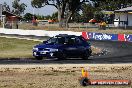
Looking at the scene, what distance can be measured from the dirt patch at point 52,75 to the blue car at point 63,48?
14.2 feet

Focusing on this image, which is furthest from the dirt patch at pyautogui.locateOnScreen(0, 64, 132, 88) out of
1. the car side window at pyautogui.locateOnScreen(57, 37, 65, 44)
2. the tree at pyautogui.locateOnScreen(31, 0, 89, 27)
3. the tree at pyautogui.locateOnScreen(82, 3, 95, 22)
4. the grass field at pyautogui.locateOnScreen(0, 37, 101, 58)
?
the tree at pyautogui.locateOnScreen(82, 3, 95, 22)

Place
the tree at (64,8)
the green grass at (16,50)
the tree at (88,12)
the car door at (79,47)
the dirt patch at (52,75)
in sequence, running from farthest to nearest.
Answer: the tree at (88,12), the tree at (64,8), the green grass at (16,50), the car door at (79,47), the dirt patch at (52,75)

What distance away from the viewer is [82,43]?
85.8ft

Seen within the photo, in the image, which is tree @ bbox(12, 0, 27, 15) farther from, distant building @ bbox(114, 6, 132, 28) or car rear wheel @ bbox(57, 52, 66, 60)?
car rear wheel @ bbox(57, 52, 66, 60)

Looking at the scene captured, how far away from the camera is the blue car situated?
25047 millimetres

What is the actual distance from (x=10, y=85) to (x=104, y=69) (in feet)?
22.3

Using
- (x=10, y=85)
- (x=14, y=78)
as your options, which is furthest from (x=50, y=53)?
(x=10, y=85)

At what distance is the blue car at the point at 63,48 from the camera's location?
25047 millimetres

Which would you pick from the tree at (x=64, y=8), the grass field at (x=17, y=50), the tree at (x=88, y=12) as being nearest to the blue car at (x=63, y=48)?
the grass field at (x=17, y=50)

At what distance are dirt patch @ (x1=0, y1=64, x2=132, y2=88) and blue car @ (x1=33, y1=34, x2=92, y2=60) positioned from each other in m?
4.32

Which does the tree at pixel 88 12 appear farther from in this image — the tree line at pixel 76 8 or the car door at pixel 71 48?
the car door at pixel 71 48

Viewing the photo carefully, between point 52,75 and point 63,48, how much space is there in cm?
795

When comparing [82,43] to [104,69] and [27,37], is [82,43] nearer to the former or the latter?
[104,69]

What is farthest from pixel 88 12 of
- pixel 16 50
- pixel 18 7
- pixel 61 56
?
pixel 61 56
